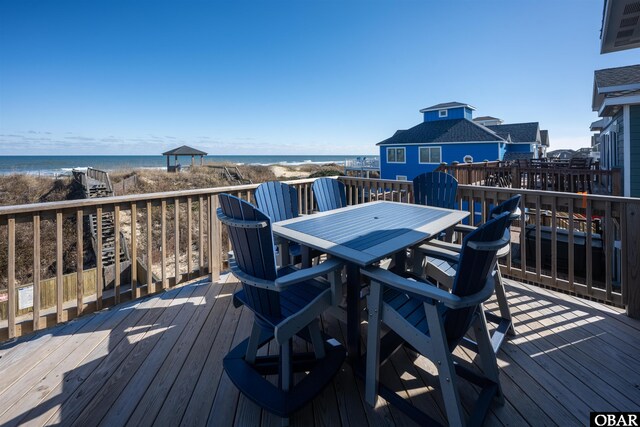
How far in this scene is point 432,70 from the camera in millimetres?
13289

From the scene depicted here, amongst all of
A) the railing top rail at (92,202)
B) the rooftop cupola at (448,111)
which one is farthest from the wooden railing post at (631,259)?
the rooftop cupola at (448,111)

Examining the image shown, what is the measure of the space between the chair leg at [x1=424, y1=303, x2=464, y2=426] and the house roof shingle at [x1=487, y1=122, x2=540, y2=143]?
75.9 ft

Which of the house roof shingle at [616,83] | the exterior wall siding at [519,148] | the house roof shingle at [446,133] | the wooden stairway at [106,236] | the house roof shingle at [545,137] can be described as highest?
the house roof shingle at [545,137]

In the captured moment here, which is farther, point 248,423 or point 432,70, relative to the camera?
point 432,70

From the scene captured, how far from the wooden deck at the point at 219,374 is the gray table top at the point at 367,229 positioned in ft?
2.64

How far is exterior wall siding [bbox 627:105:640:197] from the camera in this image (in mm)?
5734

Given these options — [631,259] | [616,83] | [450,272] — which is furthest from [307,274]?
[616,83]

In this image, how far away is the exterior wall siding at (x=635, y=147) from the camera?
18.8 feet

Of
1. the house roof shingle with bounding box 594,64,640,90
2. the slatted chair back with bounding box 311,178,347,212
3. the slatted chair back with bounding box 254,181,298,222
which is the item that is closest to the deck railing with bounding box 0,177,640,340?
the slatted chair back with bounding box 254,181,298,222

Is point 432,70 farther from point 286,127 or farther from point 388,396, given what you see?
point 286,127

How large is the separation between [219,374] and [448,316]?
54.9 inches

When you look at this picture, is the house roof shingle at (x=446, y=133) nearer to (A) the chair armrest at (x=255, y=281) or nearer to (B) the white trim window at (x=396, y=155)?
(B) the white trim window at (x=396, y=155)

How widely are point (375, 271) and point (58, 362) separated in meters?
2.18

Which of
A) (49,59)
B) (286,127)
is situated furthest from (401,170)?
(286,127)
